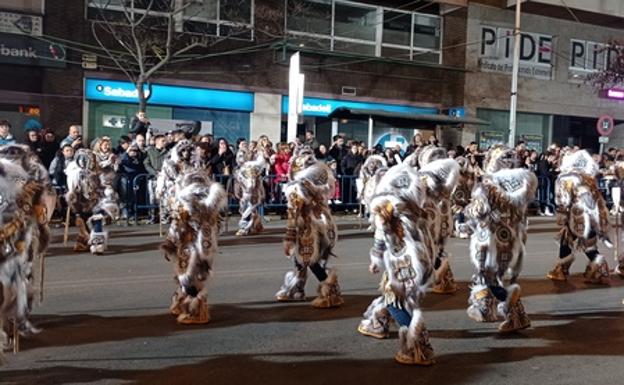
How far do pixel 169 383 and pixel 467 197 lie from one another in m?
6.32

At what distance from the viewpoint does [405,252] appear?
5613 millimetres

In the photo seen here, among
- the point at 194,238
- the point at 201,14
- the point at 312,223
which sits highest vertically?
the point at 201,14

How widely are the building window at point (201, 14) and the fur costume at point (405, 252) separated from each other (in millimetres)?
15835

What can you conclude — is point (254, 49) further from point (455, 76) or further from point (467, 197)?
point (467, 197)

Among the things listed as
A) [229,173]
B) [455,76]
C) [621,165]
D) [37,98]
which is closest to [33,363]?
[621,165]

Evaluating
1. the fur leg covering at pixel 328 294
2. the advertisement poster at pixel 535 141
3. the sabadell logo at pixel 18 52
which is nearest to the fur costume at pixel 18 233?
the fur leg covering at pixel 328 294

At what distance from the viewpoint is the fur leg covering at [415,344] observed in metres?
5.63

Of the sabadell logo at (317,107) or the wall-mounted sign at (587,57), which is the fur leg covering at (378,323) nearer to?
the sabadell logo at (317,107)

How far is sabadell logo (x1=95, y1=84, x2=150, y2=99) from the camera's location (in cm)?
2036

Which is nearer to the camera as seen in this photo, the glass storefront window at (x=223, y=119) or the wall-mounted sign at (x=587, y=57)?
the glass storefront window at (x=223, y=119)

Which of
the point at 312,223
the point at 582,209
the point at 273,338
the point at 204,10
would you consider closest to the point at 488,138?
the point at 204,10

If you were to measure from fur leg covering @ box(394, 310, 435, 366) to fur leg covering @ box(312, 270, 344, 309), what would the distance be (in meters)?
1.98

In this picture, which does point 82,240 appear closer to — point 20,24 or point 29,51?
point 29,51

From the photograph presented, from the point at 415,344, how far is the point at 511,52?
24756 mm
